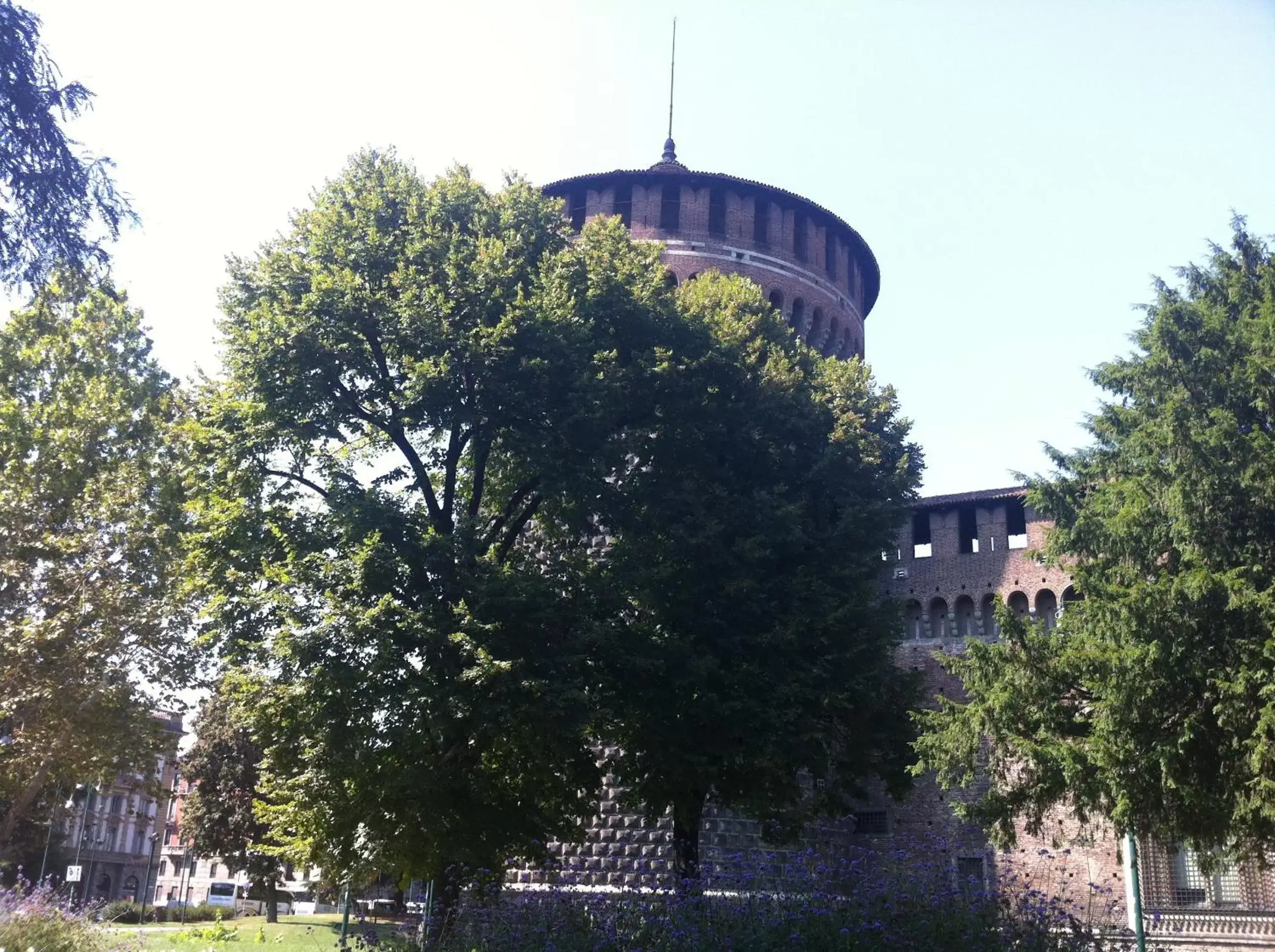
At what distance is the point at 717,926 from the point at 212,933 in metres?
18.7

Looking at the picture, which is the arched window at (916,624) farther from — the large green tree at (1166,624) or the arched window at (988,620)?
the large green tree at (1166,624)

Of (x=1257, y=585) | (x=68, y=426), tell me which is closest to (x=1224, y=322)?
(x=1257, y=585)

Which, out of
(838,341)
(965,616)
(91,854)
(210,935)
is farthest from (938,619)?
(91,854)

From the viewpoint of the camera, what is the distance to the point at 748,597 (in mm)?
18031

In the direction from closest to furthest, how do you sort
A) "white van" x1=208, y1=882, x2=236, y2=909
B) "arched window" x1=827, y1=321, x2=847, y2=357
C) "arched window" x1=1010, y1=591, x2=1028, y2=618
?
1. "arched window" x1=1010, y1=591, x2=1028, y2=618
2. "arched window" x1=827, y1=321, x2=847, y2=357
3. "white van" x1=208, y1=882, x2=236, y2=909

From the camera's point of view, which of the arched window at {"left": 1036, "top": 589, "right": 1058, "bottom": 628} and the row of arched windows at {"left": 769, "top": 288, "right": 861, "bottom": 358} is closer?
the arched window at {"left": 1036, "top": 589, "right": 1058, "bottom": 628}

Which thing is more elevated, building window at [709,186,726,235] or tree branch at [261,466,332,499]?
building window at [709,186,726,235]

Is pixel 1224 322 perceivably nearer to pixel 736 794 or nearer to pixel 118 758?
pixel 736 794

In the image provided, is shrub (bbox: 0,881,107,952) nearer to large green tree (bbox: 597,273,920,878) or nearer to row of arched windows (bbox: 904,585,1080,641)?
large green tree (bbox: 597,273,920,878)

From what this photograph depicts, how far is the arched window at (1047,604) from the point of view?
92.0 ft

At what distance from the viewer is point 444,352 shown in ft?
54.2

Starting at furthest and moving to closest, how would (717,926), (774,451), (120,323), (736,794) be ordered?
(120,323), (774,451), (736,794), (717,926)

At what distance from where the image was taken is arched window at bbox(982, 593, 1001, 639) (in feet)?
93.0

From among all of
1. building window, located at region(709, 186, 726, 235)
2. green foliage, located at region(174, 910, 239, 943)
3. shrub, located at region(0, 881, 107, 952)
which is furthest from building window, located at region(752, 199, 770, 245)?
shrub, located at region(0, 881, 107, 952)
